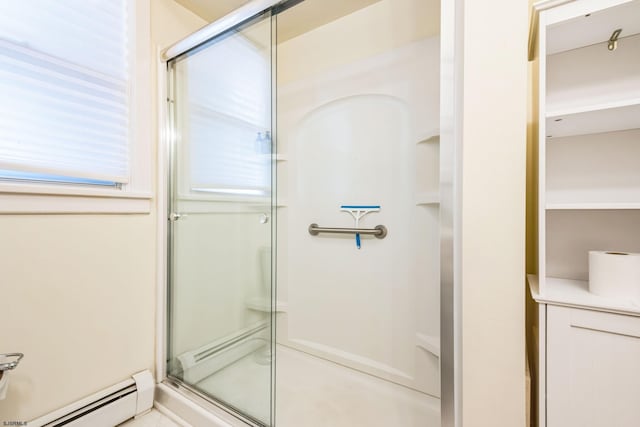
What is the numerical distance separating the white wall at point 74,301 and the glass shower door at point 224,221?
15 centimetres

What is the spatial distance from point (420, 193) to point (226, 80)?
1147mm

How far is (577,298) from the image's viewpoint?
2.36 feet

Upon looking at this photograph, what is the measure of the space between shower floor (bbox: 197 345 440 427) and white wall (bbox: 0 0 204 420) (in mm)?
451

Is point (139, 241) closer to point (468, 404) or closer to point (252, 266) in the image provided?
point (252, 266)

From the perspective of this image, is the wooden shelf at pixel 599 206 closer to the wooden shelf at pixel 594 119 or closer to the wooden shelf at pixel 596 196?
the wooden shelf at pixel 596 196

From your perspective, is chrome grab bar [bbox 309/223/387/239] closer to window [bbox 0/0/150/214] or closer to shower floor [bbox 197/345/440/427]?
shower floor [bbox 197/345/440/427]

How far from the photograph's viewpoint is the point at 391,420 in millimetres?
1248

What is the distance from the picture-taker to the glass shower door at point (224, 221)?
1.18 metres

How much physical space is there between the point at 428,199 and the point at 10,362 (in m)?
1.78

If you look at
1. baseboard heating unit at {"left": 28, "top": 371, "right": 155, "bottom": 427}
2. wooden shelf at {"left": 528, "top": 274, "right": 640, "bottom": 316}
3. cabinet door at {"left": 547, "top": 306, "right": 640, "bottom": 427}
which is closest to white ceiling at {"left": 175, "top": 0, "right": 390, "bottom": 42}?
wooden shelf at {"left": 528, "top": 274, "right": 640, "bottom": 316}

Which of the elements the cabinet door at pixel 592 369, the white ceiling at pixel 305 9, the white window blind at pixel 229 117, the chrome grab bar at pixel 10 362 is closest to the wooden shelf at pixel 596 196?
the cabinet door at pixel 592 369

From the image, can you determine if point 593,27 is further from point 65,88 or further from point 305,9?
point 65,88

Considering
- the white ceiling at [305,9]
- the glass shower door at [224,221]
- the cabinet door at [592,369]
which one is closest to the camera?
the cabinet door at [592,369]

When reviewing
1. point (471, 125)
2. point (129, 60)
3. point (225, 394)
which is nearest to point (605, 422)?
point (471, 125)
